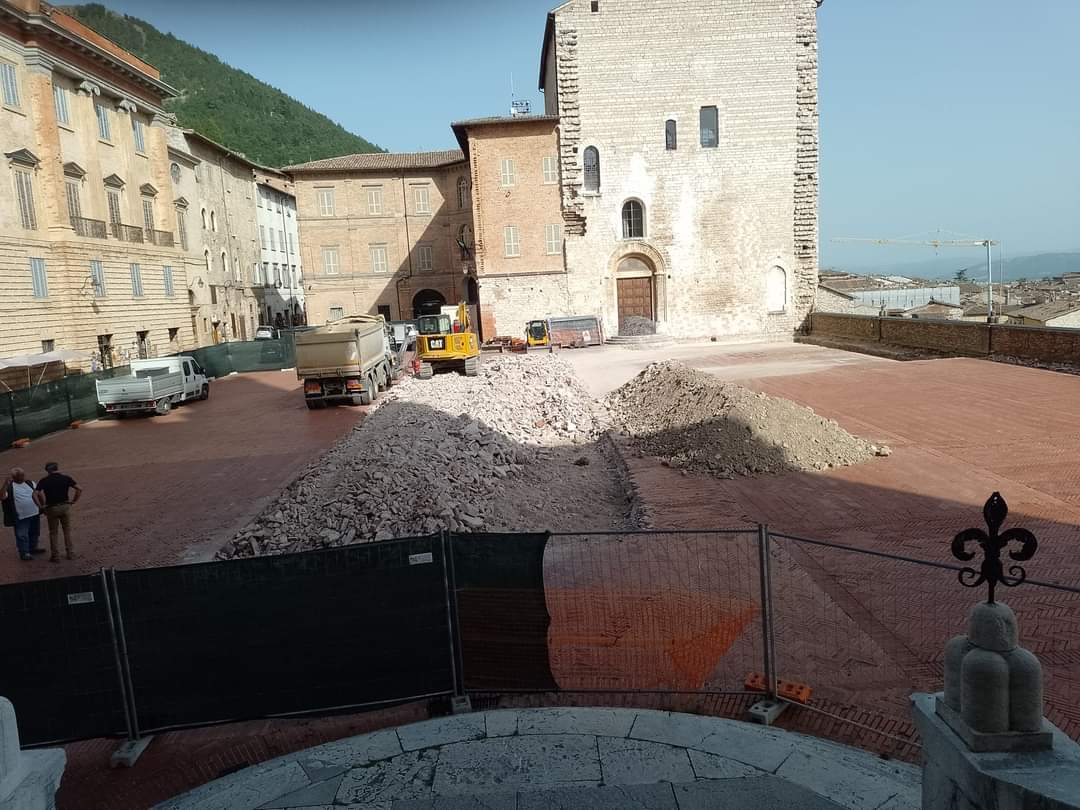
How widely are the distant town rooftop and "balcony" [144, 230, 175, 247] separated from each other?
15.0 meters

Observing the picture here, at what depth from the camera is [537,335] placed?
39250 mm

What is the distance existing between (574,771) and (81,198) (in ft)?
115

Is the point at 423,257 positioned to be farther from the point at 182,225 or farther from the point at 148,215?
the point at 148,215

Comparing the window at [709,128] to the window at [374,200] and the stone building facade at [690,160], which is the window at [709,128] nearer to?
the stone building facade at [690,160]

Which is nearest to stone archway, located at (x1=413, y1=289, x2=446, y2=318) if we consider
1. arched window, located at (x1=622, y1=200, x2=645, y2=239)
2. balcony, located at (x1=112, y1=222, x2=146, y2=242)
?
arched window, located at (x1=622, y1=200, x2=645, y2=239)

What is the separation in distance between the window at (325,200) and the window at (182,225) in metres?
11.6

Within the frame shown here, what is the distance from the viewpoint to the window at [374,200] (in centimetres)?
5350

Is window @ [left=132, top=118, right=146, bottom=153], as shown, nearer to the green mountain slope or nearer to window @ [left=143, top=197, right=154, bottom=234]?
window @ [left=143, top=197, right=154, bottom=234]

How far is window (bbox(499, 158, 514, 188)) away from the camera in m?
41.2

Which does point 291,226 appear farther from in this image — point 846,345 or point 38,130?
point 846,345

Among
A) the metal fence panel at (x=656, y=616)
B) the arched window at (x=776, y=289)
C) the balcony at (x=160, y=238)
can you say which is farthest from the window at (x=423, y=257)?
the metal fence panel at (x=656, y=616)

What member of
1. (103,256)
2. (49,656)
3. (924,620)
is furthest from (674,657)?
(103,256)

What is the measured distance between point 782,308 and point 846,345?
294 inches

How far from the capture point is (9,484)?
35.6 ft
